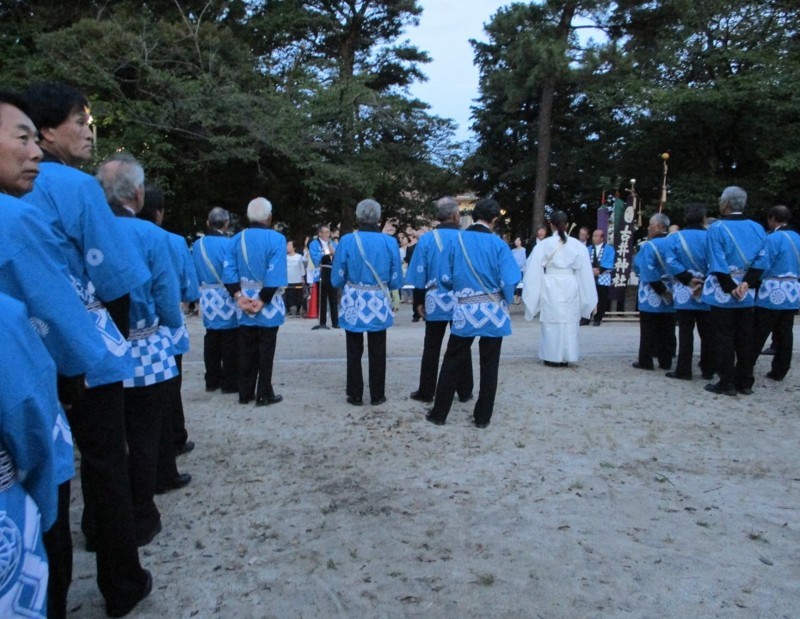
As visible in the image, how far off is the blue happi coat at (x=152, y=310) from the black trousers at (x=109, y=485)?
0.61 meters

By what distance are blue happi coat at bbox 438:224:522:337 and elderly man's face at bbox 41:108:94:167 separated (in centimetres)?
329

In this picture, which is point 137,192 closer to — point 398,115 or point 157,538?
point 157,538

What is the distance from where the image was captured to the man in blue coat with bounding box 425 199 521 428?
5297 millimetres

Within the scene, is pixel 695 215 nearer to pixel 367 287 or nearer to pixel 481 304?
pixel 481 304

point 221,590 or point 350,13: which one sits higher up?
point 350,13

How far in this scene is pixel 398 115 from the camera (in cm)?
1903

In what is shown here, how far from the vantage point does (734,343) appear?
269 inches

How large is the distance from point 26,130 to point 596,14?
21.5m

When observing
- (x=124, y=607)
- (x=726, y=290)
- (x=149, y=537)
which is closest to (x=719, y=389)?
(x=726, y=290)

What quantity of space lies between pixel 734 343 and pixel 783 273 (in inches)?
34.9

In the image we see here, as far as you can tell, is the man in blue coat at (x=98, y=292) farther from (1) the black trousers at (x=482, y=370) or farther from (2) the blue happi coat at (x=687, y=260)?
(2) the blue happi coat at (x=687, y=260)

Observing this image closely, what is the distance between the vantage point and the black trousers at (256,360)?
235 inches

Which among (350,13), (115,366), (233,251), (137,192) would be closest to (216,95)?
(350,13)

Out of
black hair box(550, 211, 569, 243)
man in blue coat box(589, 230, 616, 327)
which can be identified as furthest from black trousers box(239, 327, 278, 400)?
man in blue coat box(589, 230, 616, 327)
